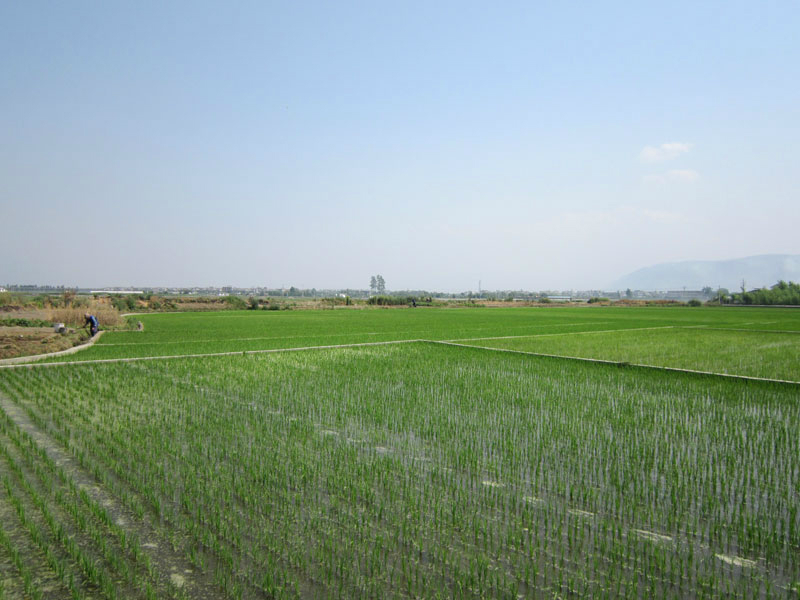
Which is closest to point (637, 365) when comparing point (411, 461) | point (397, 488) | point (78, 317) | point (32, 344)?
point (411, 461)

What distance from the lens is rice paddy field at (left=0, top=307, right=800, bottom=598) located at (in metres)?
3.58

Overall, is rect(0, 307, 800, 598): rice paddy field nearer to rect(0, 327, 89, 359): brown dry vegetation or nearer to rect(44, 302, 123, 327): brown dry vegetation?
rect(0, 327, 89, 359): brown dry vegetation

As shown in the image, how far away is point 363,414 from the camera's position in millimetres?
8203

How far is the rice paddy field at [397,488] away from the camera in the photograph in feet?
11.8

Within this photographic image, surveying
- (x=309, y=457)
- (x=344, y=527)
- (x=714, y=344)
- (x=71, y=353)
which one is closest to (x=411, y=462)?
(x=309, y=457)

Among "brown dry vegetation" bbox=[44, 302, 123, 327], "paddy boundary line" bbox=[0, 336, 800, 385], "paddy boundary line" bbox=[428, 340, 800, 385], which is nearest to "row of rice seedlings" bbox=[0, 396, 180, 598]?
"paddy boundary line" bbox=[0, 336, 800, 385]

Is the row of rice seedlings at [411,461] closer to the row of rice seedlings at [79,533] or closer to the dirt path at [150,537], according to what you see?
the dirt path at [150,537]

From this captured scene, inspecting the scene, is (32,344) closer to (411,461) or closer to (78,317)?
(78,317)

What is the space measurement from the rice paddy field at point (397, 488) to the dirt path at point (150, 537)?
0.07 feet

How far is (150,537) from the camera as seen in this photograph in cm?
408

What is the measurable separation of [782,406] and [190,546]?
9782mm

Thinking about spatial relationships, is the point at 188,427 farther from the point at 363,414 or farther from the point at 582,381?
the point at 582,381

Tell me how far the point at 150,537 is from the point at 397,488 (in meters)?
2.25

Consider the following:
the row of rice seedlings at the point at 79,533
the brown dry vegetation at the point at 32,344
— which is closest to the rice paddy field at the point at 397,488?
the row of rice seedlings at the point at 79,533
